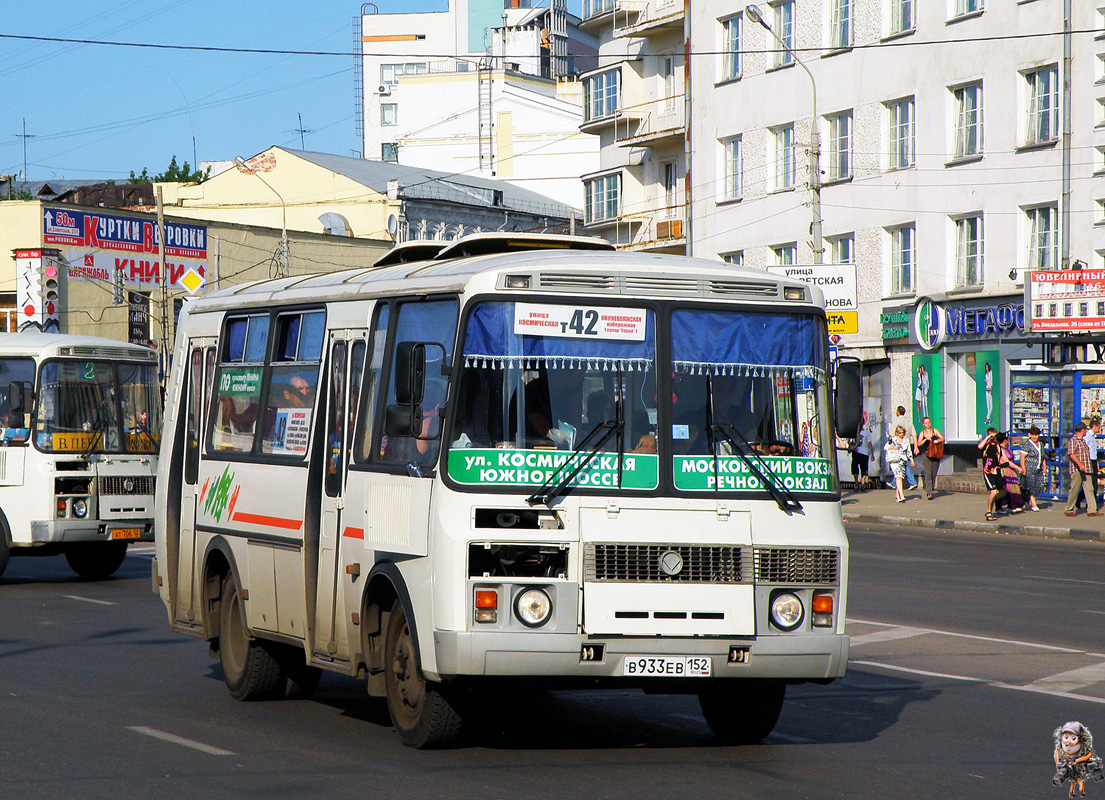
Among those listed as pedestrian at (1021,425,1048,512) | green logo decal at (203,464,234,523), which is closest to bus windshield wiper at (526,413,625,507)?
green logo decal at (203,464,234,523)

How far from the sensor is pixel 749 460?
27.1ft

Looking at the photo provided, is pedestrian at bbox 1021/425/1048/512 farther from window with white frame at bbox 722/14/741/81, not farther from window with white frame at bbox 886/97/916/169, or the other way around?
window with white frame at bbox 722/14/741/81

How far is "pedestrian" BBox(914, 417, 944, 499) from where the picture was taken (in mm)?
33750

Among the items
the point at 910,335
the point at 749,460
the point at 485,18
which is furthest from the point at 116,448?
the point at 485,18

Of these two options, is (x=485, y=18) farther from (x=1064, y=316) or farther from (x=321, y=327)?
(x=321, y=327)

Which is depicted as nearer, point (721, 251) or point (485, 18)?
point (721, 251)

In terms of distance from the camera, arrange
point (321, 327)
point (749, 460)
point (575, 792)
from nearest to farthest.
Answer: point (575, 792) → point (749, 460) → point (321, 327)

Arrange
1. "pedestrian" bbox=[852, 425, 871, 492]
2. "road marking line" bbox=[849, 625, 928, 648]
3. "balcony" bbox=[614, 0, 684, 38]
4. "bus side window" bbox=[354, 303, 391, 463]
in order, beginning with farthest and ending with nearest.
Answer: "balcony" bbox=[614, 0, 684, 38], "pedestrian" bbox=[852, 425, 871, 492], "road marking line" bbox=[849, 625, 928, 648], "bus side window" bbox=[354, 303, 391, 463]

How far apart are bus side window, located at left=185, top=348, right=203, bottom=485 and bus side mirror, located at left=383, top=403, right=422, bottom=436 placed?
3.40 m

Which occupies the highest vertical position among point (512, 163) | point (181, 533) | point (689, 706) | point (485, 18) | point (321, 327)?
point (485, 18)

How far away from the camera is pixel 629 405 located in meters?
8.18

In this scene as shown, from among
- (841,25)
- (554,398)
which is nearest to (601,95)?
(841,25)

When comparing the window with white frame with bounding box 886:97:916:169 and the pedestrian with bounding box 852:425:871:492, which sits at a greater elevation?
the window with white frame with bounding box 886:97:916:169

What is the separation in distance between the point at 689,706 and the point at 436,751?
241 centimetres
